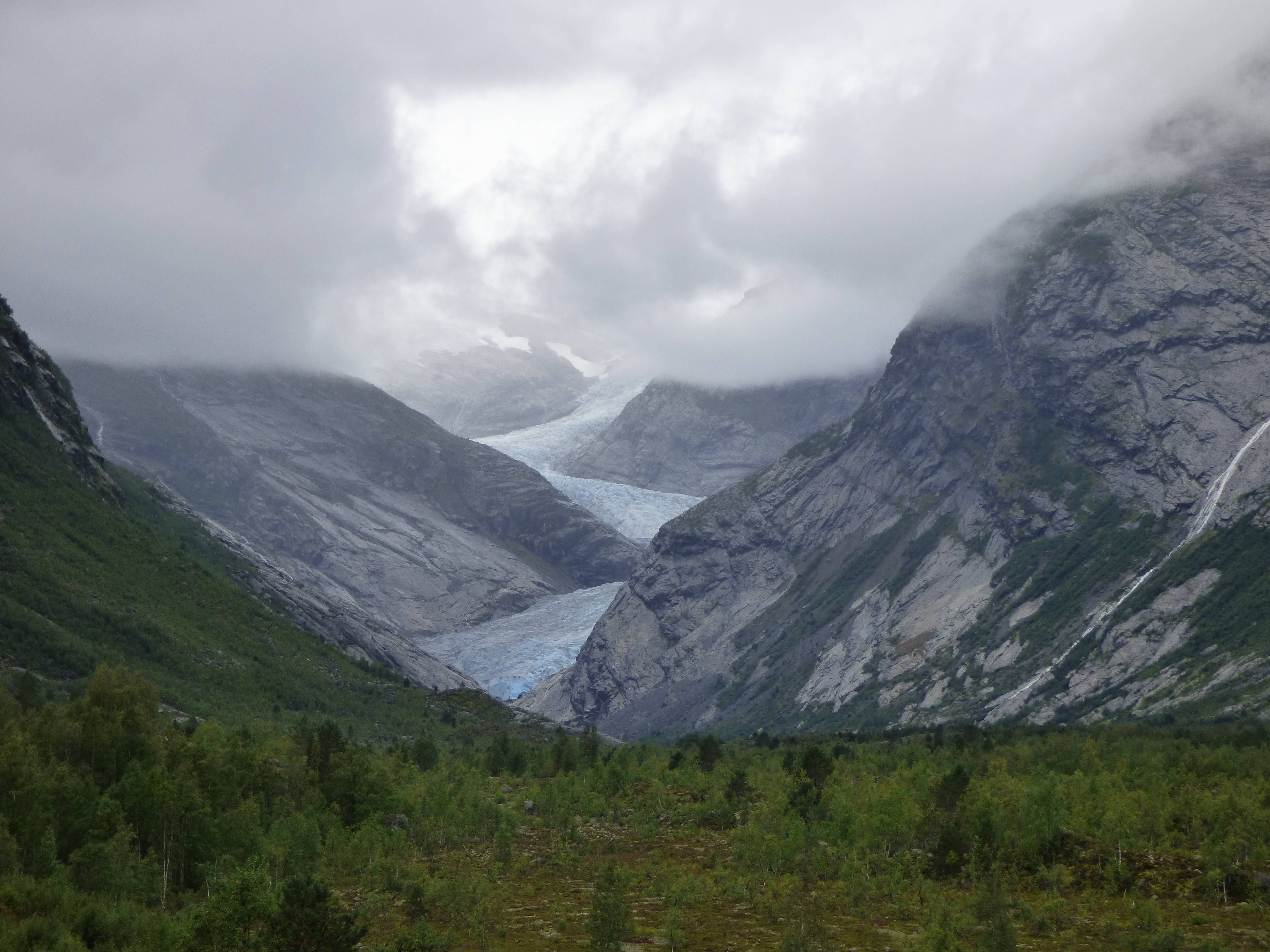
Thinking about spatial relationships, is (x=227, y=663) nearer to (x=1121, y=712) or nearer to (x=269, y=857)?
(x=269, y=857)

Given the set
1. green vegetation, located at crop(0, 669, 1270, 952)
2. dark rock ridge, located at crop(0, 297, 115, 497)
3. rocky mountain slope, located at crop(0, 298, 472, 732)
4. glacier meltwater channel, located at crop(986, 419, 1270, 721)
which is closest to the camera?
green vegetation, located at crop(0, 669, 1270, 952)

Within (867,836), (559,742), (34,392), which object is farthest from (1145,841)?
(34,392)

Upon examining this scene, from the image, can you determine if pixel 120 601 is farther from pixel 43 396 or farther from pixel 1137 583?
pixel 1137 583

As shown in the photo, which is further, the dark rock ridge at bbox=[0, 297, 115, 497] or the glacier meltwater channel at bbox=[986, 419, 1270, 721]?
the glacier meltwater channel at bbox=[986, 419, 1270, 721]

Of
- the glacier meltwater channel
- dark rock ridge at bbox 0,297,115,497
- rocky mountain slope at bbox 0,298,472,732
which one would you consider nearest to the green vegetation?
rocky mountain slope at bbox 0,298,472,732

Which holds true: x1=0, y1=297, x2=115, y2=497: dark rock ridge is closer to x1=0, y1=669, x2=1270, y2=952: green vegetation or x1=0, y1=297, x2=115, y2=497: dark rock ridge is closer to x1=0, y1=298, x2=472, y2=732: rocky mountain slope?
x1=0, y1=298, x2=472, y2=732: rocky mountain slope

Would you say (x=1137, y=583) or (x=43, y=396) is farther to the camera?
(x=1137, y=583)

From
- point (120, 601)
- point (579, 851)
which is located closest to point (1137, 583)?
point (120, 601)

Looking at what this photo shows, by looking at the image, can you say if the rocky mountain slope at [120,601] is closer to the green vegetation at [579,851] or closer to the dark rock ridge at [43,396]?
the dark rock ridge at [43,396]
